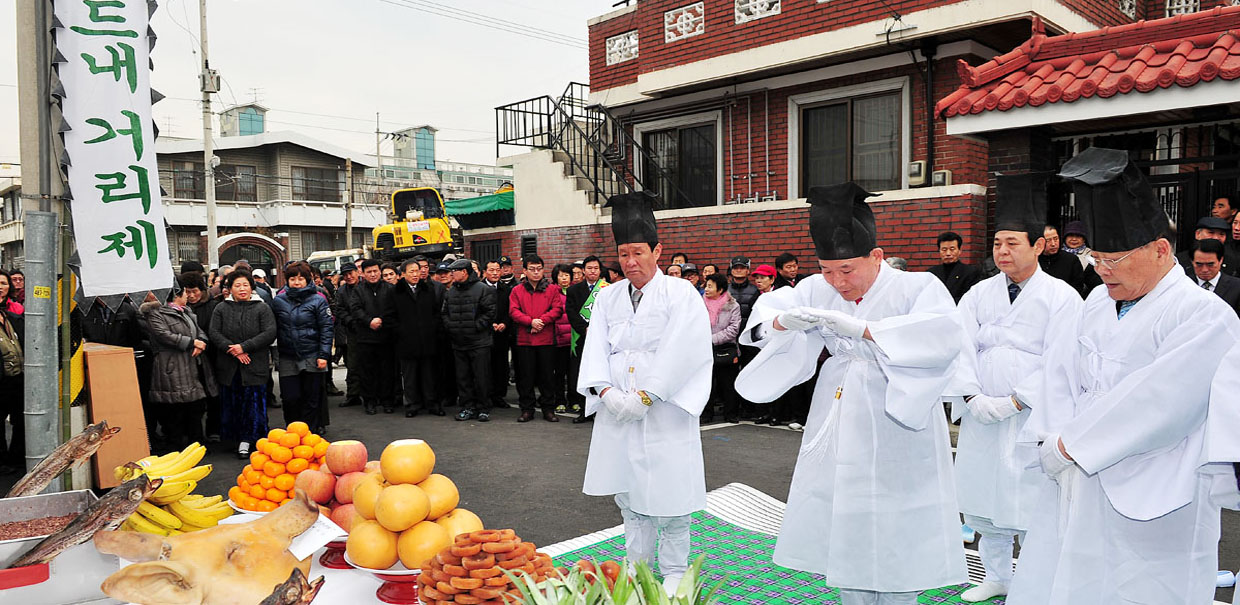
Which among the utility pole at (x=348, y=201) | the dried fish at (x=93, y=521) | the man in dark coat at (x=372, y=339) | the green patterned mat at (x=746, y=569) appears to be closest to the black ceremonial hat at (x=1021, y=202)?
the green patterned mat at (x=746, y=569)

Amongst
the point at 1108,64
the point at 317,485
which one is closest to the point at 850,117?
the point at 1108,64

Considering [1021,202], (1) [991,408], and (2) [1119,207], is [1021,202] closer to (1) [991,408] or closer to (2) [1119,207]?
(1) [991,408]

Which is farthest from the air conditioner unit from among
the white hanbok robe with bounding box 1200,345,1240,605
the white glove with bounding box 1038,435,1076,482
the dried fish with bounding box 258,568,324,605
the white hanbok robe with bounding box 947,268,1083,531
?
the dried fish with bounding box 258,568,324,605

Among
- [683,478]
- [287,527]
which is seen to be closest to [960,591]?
[683,478]

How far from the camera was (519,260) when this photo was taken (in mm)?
15742

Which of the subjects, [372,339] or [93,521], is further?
[372,339]

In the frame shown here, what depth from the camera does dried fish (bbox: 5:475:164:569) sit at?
2098mm

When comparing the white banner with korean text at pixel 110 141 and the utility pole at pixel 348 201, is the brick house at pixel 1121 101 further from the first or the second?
the utility pole at pixel 348 201

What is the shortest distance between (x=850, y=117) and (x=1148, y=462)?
9476 millimetres

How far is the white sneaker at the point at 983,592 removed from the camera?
4383mm

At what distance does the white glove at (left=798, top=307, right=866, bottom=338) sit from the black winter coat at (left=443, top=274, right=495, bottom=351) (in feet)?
22.9

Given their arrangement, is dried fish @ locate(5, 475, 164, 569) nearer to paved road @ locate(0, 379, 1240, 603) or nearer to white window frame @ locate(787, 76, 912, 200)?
paved road @ locate(0, 379, 1240, 603)

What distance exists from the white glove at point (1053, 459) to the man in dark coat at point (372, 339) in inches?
326

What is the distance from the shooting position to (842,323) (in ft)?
11.1
